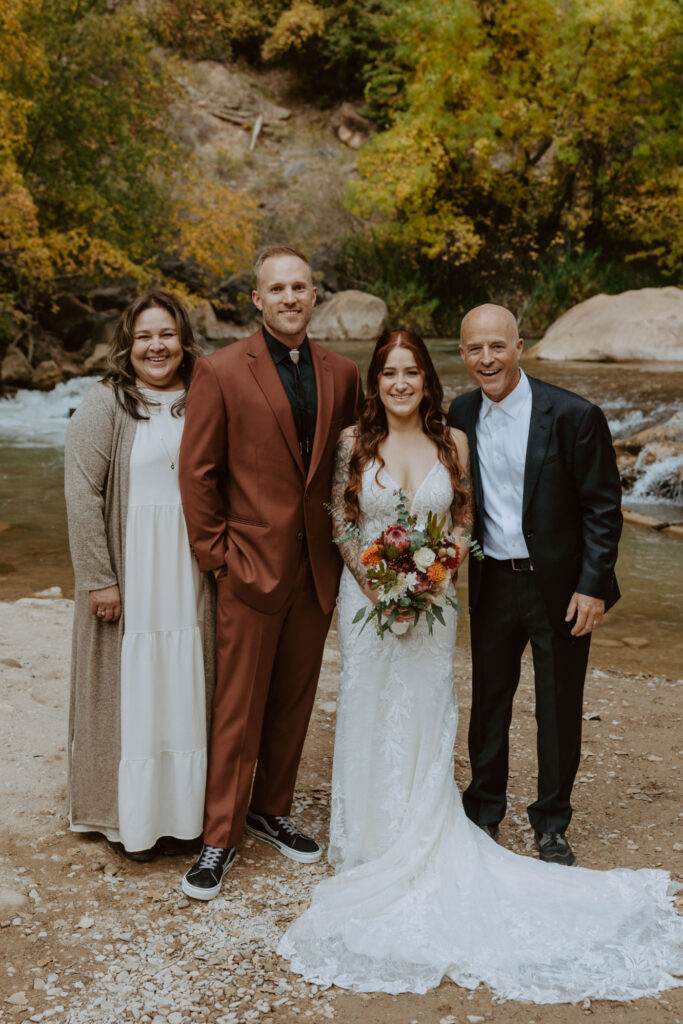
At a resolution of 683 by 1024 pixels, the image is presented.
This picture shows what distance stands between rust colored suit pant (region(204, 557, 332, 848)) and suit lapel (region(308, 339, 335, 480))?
14.9 inches

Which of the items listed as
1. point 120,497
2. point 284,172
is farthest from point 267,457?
point 284,172

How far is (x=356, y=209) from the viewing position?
21219 millimetres

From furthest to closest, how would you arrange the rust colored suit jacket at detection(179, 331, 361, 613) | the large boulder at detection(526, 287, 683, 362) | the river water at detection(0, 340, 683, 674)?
the large boulder at detection(526, 287, 683, 362) < the river water at detection(0, 340, 683, 674) < the rust colored suit jacket at detection(179, 331, 361, 613)

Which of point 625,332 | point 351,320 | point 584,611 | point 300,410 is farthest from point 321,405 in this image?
point 351,320

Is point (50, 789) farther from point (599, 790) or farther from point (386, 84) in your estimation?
point (386, 84)

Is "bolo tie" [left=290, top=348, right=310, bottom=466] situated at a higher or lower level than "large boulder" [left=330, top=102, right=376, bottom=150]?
lower

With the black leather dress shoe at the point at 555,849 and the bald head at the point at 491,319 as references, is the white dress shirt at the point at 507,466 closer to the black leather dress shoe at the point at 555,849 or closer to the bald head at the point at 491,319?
the bald head at the point at 491,319

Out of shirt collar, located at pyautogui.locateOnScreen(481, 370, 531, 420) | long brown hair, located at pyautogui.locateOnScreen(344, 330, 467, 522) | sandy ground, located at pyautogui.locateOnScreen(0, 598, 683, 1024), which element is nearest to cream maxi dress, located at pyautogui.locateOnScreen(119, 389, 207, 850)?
sandy ground, located at pyautogui.locateOnScreen(0, 598, 683, 1024)

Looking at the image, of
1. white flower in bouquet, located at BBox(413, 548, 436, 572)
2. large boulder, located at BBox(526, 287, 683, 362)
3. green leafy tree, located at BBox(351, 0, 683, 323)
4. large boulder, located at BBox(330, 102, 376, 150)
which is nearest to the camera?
white flower in bouquet, located at BBox(413, 548, 436, 572)

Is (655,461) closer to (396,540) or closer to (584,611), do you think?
(584,611)

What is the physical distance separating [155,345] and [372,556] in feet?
3.58

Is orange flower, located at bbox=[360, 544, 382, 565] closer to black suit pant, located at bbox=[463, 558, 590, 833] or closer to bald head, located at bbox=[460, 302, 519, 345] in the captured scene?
black suit pant, located at bbox=[463, 558, 590, 833]

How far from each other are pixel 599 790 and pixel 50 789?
2.41 meters

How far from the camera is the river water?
6992mm
